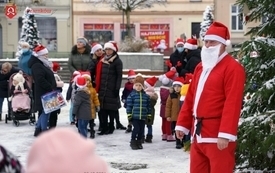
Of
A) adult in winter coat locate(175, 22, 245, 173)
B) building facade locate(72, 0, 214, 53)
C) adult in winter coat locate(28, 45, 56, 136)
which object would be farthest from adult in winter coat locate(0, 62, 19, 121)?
building facade locate(72, 0, 214, 53)

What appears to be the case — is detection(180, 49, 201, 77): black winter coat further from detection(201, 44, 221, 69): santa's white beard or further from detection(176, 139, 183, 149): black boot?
detection(201, 44, 221, 69): santa's white beard

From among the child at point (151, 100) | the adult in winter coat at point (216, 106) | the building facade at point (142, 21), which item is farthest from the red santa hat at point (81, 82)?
the building facade at point (142, 21)

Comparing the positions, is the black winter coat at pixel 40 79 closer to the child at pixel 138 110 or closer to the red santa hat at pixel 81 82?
the red santa hat at pixel 81 82

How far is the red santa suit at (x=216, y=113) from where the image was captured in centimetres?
527

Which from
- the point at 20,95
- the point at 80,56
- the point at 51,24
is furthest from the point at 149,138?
the point at 51,24

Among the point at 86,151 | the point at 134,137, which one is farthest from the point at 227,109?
the point at 134,137

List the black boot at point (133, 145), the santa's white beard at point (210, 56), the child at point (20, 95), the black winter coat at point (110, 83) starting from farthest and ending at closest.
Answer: the child at point (20, 95) → the black winter coat at point (110, 83) → the black boot at point (133, 145) → the santa's white beard at point (210, 56)

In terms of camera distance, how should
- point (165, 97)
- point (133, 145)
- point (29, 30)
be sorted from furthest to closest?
1. point (29, 30)
2. point (165, 97)
3. point (133, 145)

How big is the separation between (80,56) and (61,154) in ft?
36.4

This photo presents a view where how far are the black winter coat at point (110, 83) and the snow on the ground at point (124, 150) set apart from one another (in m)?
0.66

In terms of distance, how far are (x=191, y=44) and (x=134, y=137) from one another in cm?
291

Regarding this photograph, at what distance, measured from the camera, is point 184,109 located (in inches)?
229

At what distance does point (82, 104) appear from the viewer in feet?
35.4

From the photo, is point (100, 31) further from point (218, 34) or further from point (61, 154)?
point (61, 154)
